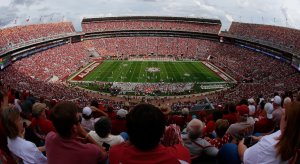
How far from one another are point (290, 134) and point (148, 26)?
85.7 m

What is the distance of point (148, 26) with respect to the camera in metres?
87.8

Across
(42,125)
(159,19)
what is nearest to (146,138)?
(42,125)

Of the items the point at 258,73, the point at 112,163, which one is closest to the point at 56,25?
the point at 258,73

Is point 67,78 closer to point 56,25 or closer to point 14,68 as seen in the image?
point 14,68

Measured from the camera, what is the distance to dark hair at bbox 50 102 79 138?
12.6 ft

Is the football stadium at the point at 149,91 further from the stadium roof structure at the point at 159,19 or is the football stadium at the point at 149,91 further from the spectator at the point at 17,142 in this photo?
the stadium roof structure at the point at 159,19

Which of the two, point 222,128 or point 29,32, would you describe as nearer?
point 222,128

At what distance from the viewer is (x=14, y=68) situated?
164ft

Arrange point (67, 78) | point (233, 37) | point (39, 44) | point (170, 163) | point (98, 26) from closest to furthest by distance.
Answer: point (170, 163) → point (67, 78) → point (39, 44) → point (233, 37) → point (98, 26)

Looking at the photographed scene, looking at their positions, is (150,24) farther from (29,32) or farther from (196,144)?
(196,144)

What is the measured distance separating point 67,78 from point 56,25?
28656 mm

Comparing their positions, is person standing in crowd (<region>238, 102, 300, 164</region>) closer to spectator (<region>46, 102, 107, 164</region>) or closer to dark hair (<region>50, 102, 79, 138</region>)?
spectator (<region>46, 102, 107, 164</region>)

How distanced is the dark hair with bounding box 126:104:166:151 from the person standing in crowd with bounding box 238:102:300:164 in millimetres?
1254

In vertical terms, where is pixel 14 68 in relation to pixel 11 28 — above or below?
below
